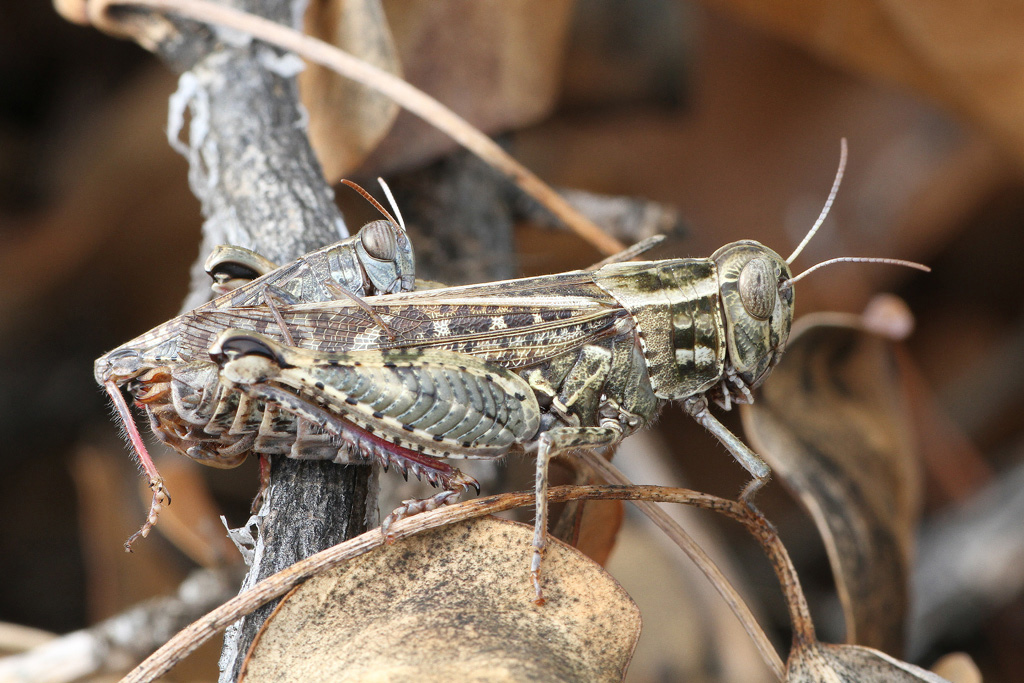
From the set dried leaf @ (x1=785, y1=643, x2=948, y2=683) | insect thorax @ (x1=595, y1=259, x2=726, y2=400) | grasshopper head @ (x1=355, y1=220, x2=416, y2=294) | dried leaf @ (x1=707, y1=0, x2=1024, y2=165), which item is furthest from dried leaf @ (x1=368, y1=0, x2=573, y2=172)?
dried leaf @ (x1=785, y1=643, x2=948, y2=683)

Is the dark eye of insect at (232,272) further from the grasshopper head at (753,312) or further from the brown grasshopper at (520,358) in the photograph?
the grasshopper head at (753,312)

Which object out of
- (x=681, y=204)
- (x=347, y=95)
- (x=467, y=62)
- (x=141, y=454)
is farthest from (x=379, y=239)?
(x=681, y=204)

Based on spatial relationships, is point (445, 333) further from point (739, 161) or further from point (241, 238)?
point (739, 161)

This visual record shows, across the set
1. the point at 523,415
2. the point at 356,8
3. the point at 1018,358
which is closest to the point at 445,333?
the point at 523,415

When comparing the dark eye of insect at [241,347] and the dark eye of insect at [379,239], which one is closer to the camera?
the dark eye of insect at [241,347]

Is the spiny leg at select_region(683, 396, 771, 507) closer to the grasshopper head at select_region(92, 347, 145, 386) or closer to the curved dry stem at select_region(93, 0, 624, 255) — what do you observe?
the curved dry stem at select_region(93, 0, 624, 255)

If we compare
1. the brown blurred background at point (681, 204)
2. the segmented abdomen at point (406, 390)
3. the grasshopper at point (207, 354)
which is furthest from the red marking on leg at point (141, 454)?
the brown blurred background at point (681, 204)

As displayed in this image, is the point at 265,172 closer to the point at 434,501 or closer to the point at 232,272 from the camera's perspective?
the point at 232,272
